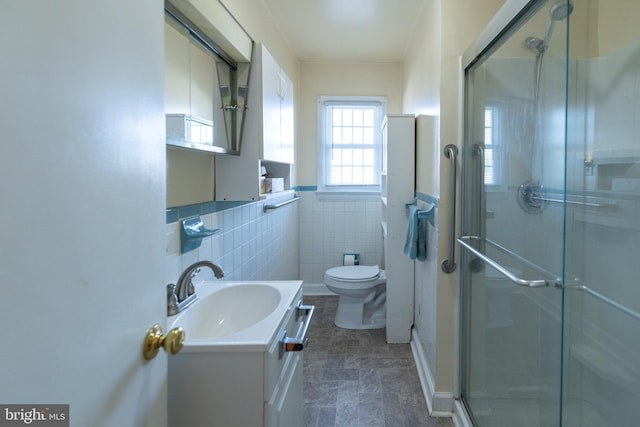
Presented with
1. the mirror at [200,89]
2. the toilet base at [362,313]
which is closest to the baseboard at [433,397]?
the toilet base at [362,313]

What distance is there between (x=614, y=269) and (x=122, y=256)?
1.33 meters

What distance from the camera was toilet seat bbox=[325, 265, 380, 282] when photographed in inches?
113

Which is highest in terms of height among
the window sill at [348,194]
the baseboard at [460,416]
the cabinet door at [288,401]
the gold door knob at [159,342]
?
the window sill at [348,194]

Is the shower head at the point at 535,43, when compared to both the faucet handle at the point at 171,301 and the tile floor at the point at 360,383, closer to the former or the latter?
the faucet handle at the point at 171,301

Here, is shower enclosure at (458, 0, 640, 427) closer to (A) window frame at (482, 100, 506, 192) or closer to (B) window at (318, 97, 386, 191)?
Answer: (A) window frame at (482, 100, 506, 192)

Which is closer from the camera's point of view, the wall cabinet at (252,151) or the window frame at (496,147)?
the window frame at (496,147)

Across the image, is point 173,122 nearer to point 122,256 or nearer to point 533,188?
point 122,256

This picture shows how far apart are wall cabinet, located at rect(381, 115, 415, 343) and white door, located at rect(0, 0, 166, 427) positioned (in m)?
2.02

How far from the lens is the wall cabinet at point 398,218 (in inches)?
99.6

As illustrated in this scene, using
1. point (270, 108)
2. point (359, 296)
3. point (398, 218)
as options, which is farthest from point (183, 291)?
point (359, 296)

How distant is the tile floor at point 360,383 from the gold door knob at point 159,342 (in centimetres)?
139

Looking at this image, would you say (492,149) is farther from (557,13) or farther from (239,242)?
(239,242)

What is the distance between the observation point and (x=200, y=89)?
56.4 inches

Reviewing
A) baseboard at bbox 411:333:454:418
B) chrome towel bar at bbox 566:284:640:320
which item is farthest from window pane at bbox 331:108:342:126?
chrome towel bar at bbox 566:284:640:320
